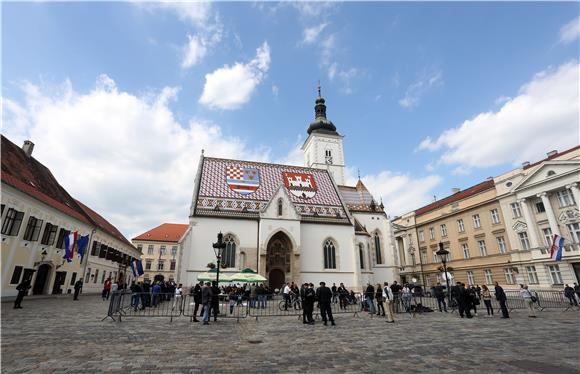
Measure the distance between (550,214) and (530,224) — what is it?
184 centimetres

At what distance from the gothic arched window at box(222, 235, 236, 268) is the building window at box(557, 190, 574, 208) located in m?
30.2

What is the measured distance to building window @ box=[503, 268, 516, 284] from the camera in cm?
2964

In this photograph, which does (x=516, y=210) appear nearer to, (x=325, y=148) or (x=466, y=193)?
(x=466, y=193)

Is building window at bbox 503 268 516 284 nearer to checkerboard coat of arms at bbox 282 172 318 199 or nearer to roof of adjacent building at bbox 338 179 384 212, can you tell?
roof of adjacent building at bbox 338 179 384 212

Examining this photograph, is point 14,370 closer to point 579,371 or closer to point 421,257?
point 579,371

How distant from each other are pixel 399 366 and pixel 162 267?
61581 millimetres

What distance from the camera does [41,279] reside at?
22.4m

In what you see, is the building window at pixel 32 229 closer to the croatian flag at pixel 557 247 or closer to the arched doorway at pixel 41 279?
the arched doorway at pixel 41 279

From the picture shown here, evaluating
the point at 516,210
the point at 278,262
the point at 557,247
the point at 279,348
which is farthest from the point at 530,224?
the point at 279,348

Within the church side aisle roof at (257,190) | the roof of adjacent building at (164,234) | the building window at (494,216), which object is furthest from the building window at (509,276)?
the roof of adjacent building at (164,234)

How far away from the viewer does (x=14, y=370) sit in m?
5.20

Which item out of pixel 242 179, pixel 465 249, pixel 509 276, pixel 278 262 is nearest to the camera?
pixel 509 276

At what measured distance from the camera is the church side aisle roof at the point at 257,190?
30.7 meters

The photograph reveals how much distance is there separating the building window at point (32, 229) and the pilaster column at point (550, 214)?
41.3 meters
